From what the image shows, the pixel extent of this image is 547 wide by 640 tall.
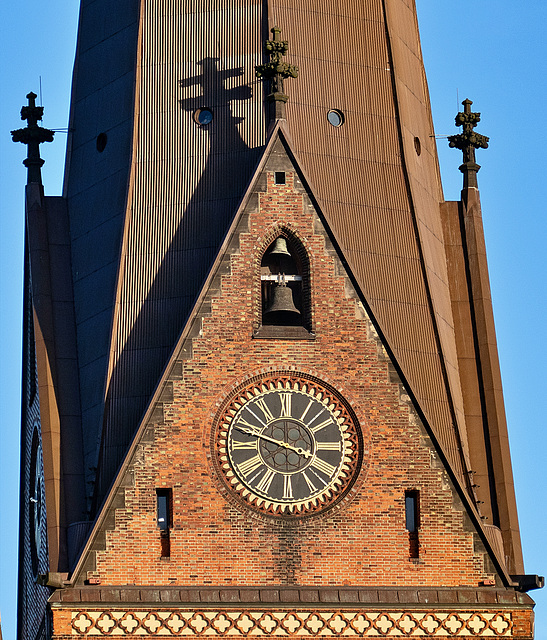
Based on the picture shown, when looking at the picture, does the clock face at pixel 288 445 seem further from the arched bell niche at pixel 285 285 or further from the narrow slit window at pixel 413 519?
the arched bell niche at pixel 285 285

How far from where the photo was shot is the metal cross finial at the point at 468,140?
179 ft

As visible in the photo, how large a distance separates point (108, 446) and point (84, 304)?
11.1 feet

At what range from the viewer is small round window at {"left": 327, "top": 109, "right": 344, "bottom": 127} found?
53.4m

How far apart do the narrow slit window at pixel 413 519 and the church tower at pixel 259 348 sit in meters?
0.04

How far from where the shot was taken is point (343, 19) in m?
54.2

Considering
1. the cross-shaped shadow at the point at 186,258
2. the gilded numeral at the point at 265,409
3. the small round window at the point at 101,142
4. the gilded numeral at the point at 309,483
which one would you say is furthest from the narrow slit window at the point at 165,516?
the small round window at the point at 101,142

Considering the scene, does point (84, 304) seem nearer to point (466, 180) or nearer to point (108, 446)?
point (108, 446)

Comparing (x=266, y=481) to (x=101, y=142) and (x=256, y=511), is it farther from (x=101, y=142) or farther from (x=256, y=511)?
(x=101, y=142)

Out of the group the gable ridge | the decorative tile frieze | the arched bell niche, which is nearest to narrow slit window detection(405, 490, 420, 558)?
the gable ridge

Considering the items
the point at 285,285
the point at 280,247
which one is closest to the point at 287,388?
the point at 285,285

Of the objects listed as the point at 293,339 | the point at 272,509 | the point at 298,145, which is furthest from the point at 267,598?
the point at 298,145

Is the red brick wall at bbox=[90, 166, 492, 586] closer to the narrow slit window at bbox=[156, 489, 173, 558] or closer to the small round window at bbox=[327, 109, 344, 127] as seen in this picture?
the narrow slit window at bbox=[156, 489, 173, 558]

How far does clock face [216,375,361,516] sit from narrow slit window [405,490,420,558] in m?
1.05

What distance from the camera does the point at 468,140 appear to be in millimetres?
54594
